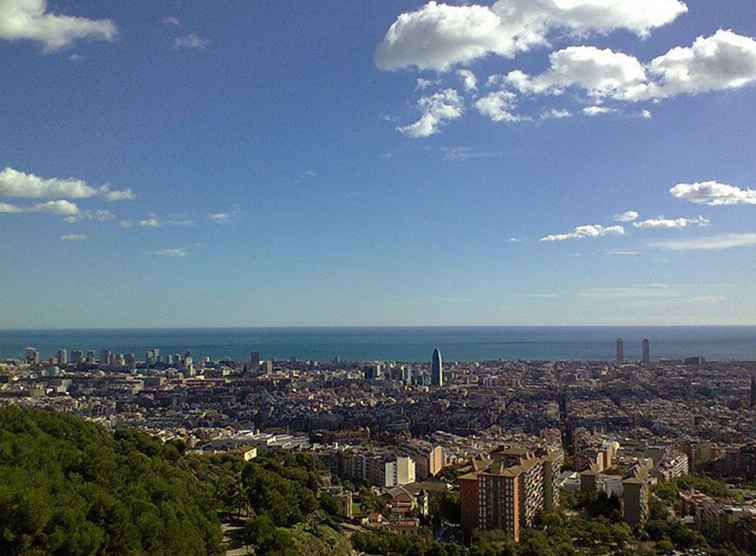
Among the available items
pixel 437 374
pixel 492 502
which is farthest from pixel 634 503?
pixel 437 374

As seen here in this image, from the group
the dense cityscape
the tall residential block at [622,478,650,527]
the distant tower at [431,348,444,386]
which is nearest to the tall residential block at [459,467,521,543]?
the dense cityscape

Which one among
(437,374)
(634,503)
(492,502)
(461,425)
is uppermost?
(492,502)

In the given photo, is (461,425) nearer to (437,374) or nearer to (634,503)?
(634,503)

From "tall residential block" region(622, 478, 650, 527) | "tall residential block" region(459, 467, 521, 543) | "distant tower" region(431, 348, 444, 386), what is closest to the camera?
"tall residential block" region(459, 467, 521, 543)

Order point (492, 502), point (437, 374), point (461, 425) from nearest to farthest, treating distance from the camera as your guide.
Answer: point (492, 502) → point (461, 425) → point (437, 374)

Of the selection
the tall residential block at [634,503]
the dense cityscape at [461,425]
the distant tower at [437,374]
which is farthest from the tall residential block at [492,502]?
the distant tower at [437,374]

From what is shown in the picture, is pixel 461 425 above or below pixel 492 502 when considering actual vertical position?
below

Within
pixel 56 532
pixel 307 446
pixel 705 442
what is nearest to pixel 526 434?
pixel 705 442

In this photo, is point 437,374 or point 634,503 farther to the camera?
point 437,374

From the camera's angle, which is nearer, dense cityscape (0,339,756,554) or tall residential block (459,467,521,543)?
tall residential block (459,467,521,543)

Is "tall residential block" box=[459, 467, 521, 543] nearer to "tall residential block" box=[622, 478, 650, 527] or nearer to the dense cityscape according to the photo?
the dense cityscape
